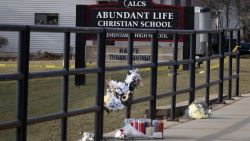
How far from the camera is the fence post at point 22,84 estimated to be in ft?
22.5

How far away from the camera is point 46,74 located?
24.2 ft

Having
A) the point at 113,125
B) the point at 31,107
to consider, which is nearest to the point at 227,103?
the point at 113,125

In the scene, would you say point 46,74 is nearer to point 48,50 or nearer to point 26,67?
point 26,67

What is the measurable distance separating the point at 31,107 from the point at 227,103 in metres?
4.93

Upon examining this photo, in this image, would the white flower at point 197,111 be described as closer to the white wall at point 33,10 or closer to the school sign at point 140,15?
the school sign at point 140,15

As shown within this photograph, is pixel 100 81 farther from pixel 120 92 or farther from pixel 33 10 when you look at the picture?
pixel 33 10

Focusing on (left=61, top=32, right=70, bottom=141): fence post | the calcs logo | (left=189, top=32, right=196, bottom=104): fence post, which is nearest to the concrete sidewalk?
(left=189, top=32, right=196, bottom=104): fence post

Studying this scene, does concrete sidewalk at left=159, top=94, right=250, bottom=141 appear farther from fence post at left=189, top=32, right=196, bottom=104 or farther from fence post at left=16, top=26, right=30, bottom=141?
fence post at left=16, top=26, right=30, bottom=141

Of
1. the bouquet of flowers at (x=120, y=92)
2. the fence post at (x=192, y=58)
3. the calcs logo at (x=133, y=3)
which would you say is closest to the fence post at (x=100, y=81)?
the bouquet of flowers at (x=120, y=92)

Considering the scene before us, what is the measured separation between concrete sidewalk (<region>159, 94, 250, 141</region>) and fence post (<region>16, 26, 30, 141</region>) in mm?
2826

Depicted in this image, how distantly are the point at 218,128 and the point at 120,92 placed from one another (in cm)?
200

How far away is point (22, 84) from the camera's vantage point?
22.6ft

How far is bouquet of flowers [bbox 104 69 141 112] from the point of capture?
898 cm

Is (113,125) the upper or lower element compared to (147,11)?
lower
